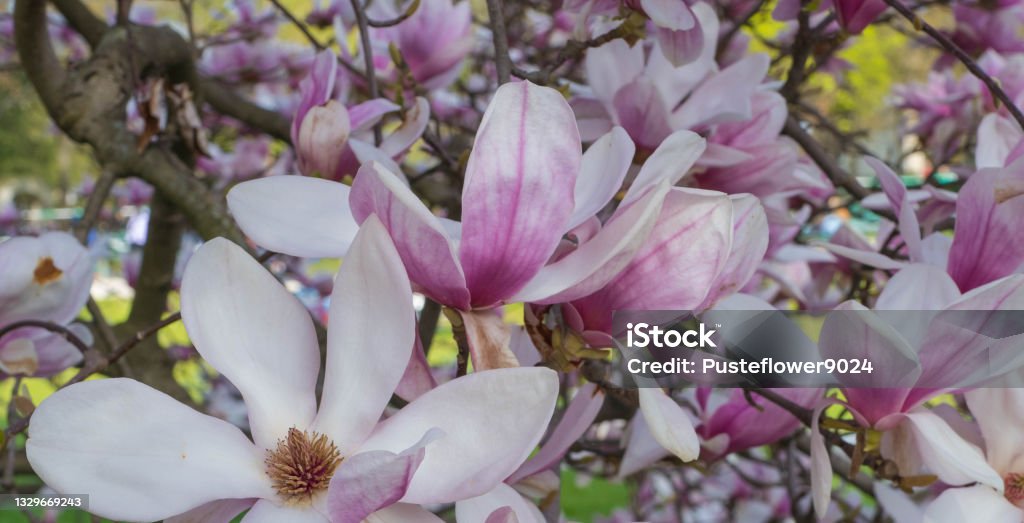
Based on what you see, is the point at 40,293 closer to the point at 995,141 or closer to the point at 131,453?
the point at 131,453

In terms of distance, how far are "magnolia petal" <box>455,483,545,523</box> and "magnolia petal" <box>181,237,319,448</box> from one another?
9 cm

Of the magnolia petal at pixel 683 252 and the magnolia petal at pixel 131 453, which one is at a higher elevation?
the magnolia petal at pixel 683 252

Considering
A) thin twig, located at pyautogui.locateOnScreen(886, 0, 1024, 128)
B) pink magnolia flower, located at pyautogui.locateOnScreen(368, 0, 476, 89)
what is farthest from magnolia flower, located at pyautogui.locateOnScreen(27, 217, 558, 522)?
pink magnolia flower, located at pyautogui.locateOnScreen(368, 0, 476, 89)

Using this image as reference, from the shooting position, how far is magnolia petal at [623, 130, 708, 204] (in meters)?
0.43

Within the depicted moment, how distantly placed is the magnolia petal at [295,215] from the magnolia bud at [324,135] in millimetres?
206

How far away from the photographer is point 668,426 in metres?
0.43

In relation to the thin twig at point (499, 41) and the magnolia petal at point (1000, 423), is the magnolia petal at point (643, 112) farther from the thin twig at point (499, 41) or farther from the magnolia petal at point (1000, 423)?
the magnolia petal at point (1000, 423)

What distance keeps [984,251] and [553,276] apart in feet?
0.99

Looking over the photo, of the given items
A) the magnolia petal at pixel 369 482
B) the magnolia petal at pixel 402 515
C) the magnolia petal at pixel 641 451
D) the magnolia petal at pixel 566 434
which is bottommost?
the magnolia petal at pixel 641 451

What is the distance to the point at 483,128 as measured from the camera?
16.4 inches

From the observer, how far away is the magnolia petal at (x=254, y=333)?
431 millimetres

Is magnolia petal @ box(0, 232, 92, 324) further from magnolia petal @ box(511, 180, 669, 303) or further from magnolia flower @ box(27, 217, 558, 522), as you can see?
magnolia petal @ box(511, 180, 669, 303)

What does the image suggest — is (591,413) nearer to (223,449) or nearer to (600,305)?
(600,305)

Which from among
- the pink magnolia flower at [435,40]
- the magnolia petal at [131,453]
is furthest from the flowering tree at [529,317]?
the pink magnolia flower at [435,40]
